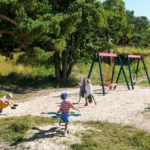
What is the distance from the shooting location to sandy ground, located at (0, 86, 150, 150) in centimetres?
1386

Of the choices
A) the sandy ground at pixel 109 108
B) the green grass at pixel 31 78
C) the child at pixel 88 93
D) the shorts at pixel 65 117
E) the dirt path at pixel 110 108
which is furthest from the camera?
the green grass at pixel 31 78

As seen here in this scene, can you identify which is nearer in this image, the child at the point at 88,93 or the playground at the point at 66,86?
the playground at the point at 66,86

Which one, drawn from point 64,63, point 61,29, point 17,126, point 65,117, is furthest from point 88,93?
point 64,63

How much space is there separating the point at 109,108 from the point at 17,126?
4.93m

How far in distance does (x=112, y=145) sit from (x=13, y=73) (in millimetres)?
19835

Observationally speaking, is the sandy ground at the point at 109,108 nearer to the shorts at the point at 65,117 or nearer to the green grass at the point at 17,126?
the green grass at the point at 17,126

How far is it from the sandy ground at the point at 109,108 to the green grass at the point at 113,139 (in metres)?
0.63

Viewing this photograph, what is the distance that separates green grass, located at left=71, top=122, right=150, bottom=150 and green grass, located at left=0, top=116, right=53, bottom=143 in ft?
5.45

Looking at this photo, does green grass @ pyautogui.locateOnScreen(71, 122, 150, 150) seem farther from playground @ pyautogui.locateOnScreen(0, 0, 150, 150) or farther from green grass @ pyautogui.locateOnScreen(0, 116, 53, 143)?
green grass @ pyautogui.locateOnScreen(0, 116, 53, 143)

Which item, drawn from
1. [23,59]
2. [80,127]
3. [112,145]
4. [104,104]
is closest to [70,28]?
[23,59]

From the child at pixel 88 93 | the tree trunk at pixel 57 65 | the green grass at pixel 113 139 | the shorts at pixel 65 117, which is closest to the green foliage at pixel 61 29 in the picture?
the tree trunk at pixel 57 65

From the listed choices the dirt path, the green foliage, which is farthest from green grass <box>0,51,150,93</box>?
the dirt path

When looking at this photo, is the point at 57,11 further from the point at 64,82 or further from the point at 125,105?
the point at 125,105

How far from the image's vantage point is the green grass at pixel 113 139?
1071 cm
